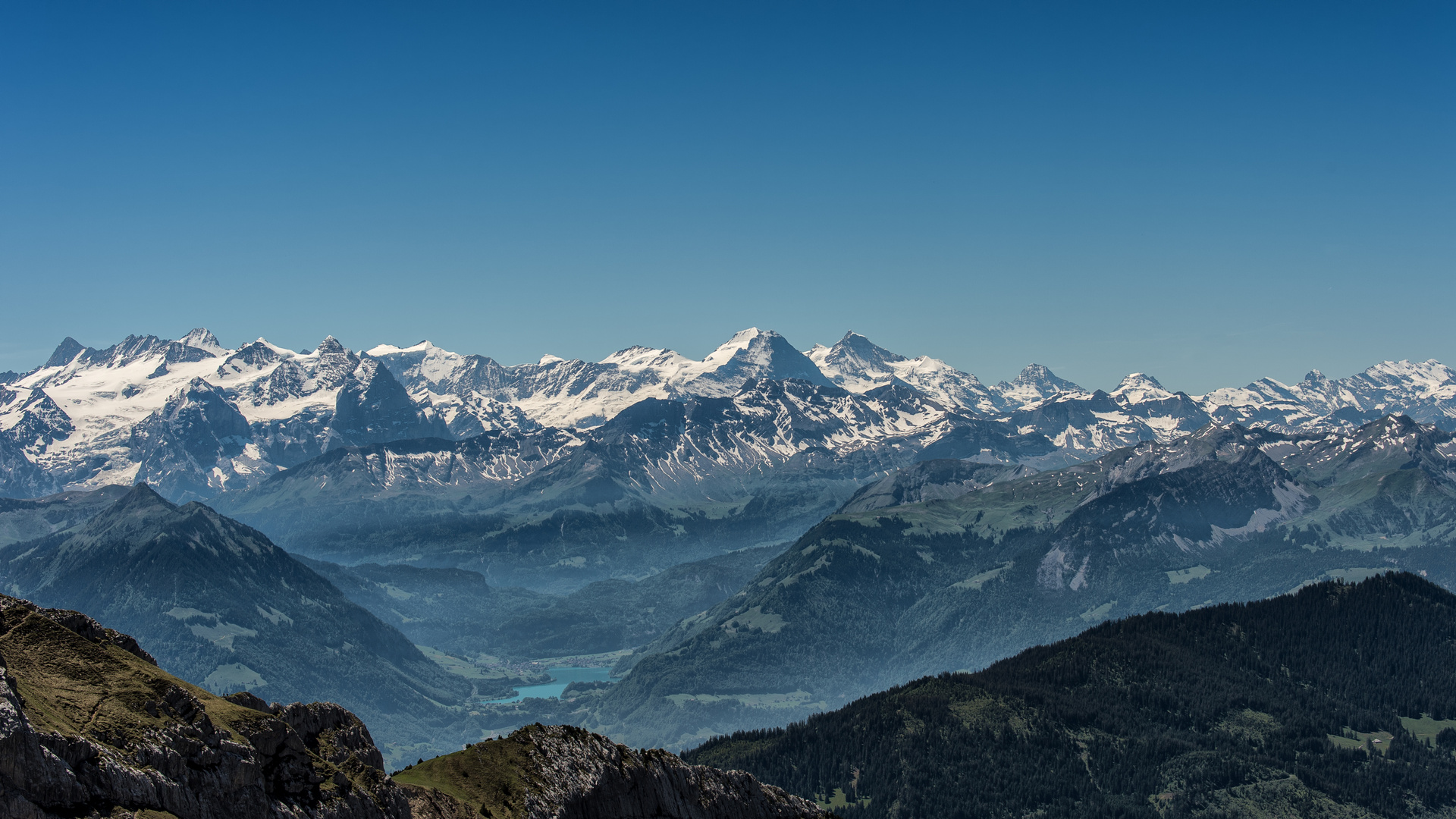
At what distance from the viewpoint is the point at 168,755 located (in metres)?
68.7

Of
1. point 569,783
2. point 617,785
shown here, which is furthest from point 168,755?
point 617,785

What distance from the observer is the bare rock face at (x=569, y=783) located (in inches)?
4158

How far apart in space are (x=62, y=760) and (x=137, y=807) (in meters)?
5.57

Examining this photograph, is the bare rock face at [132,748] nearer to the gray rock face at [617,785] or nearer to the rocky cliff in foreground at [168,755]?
the rocky cliff in foreground at [168,755]

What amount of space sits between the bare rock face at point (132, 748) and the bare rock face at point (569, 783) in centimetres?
1787

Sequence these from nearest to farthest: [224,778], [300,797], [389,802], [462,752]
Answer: [224,778] → [300,797] → [389,802] → [462,752]

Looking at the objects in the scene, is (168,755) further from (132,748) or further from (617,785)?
(617,785)

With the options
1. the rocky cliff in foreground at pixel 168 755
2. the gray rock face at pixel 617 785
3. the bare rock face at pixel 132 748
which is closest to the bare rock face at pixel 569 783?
the gray rock face at pixel 617 785

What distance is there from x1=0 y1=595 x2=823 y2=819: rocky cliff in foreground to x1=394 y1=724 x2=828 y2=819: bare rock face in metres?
0.28

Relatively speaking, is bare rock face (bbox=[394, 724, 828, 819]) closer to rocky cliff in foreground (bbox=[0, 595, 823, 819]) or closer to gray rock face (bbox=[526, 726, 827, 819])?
gray rock face (bbox=[526, 726, 827, 819])

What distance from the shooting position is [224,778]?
234 ft

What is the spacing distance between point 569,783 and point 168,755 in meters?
53.2

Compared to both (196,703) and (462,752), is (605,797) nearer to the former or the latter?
(462,752)

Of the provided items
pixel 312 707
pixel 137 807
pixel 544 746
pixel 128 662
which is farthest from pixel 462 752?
pixel 137 807
